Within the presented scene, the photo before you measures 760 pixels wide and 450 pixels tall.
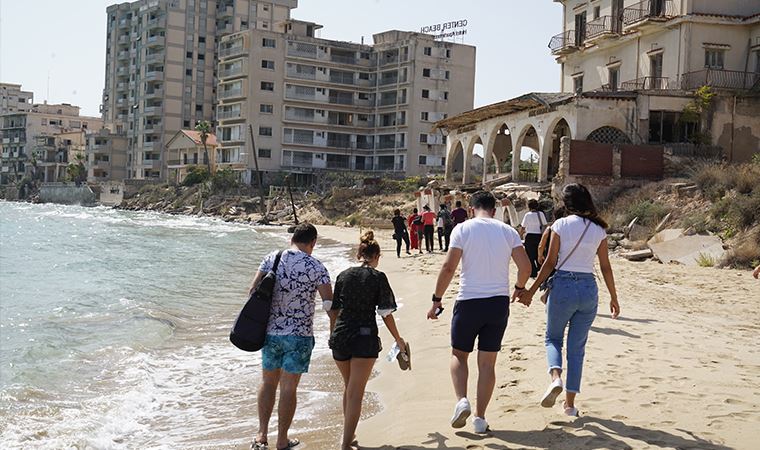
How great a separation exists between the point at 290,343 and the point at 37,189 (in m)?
132

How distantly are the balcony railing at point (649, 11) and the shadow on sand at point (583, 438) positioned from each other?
31253mm

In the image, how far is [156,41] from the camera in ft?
339

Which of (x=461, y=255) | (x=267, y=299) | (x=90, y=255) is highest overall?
(x=461, y=255)

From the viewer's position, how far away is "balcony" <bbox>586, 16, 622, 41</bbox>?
37.1m

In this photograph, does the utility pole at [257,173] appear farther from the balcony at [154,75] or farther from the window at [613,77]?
the window at [613,77]

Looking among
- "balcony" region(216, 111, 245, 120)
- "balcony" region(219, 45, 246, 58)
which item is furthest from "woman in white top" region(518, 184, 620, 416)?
"balcony" region(219, 45, 246, 58)

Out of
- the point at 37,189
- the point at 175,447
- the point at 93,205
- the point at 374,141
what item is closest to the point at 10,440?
the point at 175,447

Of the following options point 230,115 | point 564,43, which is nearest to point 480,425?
point 564,43

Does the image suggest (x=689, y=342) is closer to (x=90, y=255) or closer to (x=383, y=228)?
(x=90, y=255)

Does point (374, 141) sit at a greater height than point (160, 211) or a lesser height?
greater

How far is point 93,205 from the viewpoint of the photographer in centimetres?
10706

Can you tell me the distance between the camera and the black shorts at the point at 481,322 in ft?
20.7

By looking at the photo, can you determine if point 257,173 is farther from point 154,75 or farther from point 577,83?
point 577,83

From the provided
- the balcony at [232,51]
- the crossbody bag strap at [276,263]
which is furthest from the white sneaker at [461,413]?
the balcony at [232,51]
